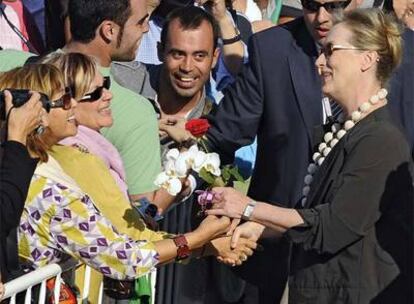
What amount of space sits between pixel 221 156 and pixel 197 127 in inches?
9.6

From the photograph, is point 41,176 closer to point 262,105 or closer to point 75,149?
point 75,149

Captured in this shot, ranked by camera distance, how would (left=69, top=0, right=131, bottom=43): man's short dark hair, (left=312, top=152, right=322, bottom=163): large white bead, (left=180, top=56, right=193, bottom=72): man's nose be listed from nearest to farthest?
(left=312, top=152, right=322, bottom=163): large white bead
(left=69, top=0, right=131, bottom=43): man's short dark hair
(left=180, top=56, right=193, bottom=72): man's nose

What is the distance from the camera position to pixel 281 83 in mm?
6730

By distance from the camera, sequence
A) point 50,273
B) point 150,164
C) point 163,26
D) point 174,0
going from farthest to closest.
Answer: point 174,0 → point 163,26 → point 150,164 → point 50,273

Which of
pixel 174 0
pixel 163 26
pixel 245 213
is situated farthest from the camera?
pixel 174 0

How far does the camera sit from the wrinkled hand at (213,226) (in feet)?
18.6

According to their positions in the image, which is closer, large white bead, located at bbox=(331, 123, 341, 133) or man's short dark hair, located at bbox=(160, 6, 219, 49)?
large white bead, located at bbox=(331, 123, 341, 133)

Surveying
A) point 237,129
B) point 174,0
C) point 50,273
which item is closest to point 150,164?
point 237,129

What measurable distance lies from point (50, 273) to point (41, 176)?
16.0 inches

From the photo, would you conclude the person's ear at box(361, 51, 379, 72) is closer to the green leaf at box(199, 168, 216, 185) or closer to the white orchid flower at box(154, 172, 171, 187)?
the green leaf at box(199, 168, 216, 185)

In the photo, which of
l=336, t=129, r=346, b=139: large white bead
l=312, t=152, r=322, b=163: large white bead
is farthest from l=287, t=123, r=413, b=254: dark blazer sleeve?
l=312, t=152, r=322, b=163: large white bead

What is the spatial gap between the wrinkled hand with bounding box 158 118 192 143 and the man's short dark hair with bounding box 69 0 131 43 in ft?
1.98

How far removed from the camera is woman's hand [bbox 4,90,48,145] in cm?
482

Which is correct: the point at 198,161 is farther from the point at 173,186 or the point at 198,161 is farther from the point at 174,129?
the point at 174,129
